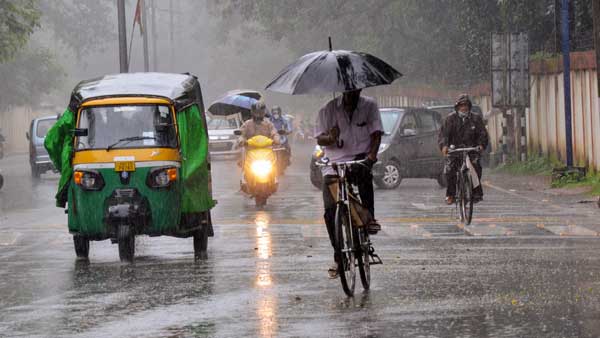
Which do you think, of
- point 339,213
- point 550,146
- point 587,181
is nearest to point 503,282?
point 339,213

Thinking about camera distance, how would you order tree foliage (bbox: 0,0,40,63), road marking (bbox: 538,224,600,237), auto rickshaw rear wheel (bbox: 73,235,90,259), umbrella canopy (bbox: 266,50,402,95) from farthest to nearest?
tree foliage (bbox: 0,0,40,63)
road marking (bbox: 538,224,600,237)
auto rickshaw rear wheel (bbox: 73,235,90,259)
umbrella canopy (bbox: 266,50,402,95)

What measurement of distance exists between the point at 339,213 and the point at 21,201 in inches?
639

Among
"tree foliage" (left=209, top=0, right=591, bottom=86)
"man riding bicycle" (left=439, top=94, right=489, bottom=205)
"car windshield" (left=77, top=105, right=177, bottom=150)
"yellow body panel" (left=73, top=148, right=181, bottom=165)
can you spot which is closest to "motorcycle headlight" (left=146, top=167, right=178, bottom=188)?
"yellow body panel" (left=73, top=148, right=181, bottom=165)

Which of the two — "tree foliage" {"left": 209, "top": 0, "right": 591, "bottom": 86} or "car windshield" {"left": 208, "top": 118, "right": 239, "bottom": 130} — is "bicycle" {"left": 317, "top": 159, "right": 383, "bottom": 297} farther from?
"car windshield" {"left": 208, "top": 118, "right": 239, "bottom": 130}

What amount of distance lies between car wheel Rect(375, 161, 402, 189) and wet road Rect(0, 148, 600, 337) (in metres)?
6.74

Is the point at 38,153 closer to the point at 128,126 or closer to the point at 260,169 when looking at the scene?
the point at 260,169

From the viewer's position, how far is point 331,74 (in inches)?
444

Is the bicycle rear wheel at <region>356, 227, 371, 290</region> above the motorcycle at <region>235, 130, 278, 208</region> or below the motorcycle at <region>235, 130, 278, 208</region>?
below

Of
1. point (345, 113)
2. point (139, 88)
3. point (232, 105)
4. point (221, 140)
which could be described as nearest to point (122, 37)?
point (232, 105)

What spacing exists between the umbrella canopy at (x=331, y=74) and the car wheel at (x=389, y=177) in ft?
50.1

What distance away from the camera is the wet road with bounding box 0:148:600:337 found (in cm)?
941

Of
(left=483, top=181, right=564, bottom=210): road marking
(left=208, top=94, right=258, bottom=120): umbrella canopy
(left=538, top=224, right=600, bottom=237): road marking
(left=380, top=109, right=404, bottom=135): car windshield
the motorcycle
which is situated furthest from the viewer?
(left=208, top=94, right=258, bottom=120): umbrella canopy

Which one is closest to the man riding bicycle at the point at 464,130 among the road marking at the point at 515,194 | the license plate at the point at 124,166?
the road marking at the point at 515,194

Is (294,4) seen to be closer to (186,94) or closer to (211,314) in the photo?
(186,94)
